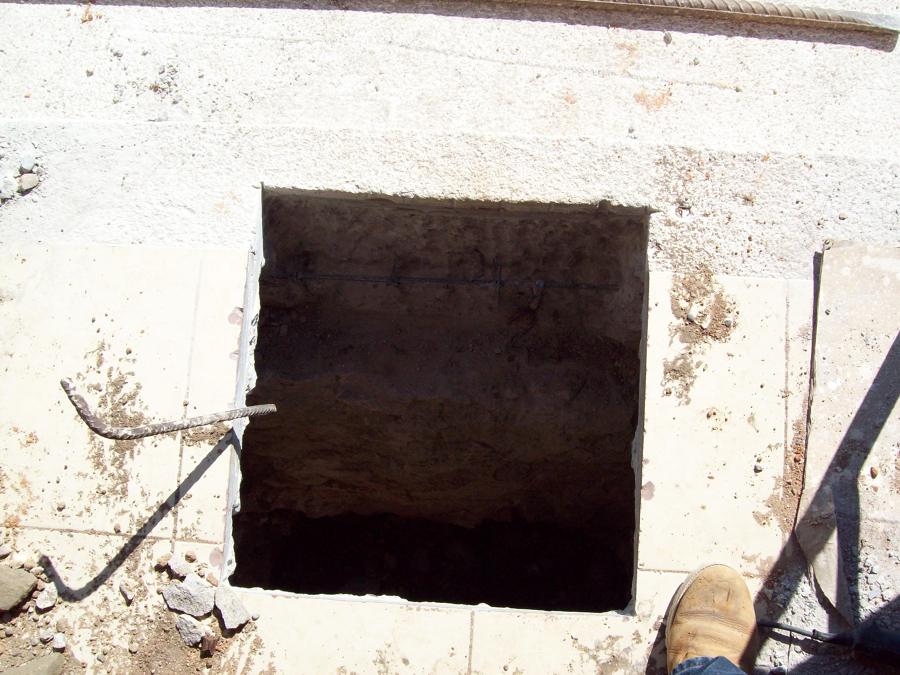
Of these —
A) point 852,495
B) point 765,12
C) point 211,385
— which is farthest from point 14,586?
point 765,12

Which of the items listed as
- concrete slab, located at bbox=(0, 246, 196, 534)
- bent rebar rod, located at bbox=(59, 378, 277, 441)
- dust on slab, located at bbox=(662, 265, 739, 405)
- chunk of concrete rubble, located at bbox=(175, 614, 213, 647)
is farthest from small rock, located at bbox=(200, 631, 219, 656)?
dust on slab, located at bbox=(662, 265, 739, 405)

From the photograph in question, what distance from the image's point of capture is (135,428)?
226 cm

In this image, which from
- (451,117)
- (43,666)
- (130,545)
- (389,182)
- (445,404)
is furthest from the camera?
(445,404)

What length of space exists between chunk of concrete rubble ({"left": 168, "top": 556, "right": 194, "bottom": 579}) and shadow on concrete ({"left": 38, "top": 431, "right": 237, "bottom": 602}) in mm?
126

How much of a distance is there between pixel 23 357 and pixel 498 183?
174 cm

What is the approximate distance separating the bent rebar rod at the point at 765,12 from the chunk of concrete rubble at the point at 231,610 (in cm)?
241

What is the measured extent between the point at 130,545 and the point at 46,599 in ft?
1.01

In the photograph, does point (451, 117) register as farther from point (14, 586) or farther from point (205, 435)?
point (14, 586)

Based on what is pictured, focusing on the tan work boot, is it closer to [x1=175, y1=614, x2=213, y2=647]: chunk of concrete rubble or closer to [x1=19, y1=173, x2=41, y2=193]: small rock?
[x1=175, y1=614, x2=213, y2=647]: chunk of concrete rubble

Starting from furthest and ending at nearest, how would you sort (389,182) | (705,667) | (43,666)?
(389,182)
(43,666)
(705,667)

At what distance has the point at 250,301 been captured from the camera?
2.61 metres

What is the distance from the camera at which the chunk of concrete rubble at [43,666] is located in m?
2.33

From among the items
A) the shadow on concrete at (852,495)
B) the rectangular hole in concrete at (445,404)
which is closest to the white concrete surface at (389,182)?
the shadow on concrete at (852,495)

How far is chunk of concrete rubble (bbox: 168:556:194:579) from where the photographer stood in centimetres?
244
